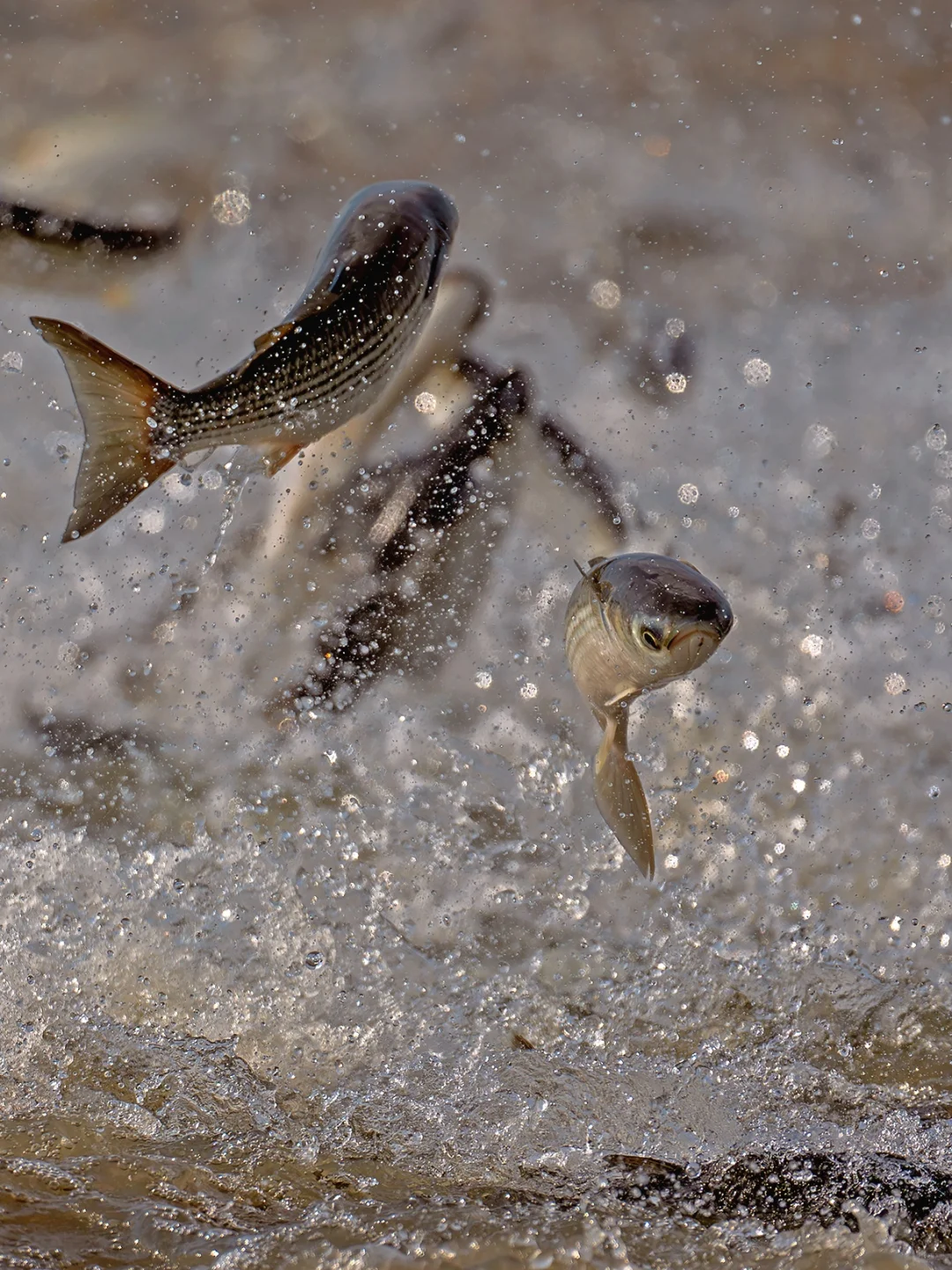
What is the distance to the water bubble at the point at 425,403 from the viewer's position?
9.48 feet

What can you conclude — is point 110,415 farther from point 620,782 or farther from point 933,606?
point 933,606

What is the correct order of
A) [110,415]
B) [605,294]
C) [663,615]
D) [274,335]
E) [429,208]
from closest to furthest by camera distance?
[663,615], [274,335], [110,415], [429,208], [605,294]

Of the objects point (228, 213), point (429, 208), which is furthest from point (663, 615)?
point (228, 213)

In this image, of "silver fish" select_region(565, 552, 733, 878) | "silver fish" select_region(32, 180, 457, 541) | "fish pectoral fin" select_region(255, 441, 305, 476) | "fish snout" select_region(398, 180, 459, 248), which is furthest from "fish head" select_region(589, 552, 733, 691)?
"fish snout" select_region(398, 180, 459, 248)

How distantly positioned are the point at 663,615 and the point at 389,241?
3.42 feet

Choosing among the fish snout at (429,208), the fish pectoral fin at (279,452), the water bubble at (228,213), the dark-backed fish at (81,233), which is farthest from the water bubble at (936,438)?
the dark-backed fish at (81,233)

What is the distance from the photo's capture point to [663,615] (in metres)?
1.67

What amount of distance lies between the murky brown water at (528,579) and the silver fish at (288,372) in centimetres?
69

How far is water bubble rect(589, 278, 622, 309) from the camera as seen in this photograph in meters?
2.94

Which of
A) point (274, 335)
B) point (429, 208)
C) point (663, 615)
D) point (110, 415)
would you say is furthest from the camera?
point (429, 208)

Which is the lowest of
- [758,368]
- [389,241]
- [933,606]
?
[933,606]

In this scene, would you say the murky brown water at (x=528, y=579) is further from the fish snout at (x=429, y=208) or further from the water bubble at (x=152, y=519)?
the fish snout at (x=429, y=208)

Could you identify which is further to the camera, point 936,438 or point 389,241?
point 936,438

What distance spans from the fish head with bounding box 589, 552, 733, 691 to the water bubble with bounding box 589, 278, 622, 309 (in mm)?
1384
